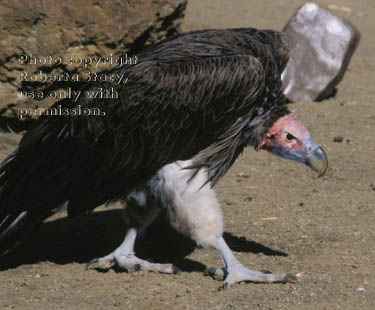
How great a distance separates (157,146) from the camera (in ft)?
13.2

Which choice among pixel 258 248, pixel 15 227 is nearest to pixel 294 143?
pixel 258 248

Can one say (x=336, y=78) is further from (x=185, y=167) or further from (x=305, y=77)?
(x=185, y=167)

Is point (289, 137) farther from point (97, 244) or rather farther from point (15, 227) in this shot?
point (15, 227)

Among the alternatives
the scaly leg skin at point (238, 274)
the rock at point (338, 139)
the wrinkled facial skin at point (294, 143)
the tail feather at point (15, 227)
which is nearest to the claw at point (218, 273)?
the scaly leg skin at point (238, 274)

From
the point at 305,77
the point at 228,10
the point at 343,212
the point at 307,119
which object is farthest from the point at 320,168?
the point at 228,10

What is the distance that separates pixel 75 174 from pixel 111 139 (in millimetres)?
281

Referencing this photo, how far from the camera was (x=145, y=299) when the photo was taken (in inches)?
150

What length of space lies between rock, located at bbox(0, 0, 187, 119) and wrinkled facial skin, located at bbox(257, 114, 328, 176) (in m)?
2.06

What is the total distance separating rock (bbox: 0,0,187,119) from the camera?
226 inches

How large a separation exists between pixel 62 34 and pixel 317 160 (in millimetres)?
Result: 2498

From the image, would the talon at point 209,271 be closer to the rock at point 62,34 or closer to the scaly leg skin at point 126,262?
the scaly leg skin at point 126,262

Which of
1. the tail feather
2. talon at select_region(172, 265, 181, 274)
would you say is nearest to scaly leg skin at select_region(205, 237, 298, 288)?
talon at select_region(172, 265, 181, 274)

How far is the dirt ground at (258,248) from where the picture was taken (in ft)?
12.5

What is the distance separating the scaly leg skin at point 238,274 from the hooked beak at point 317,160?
70cm
